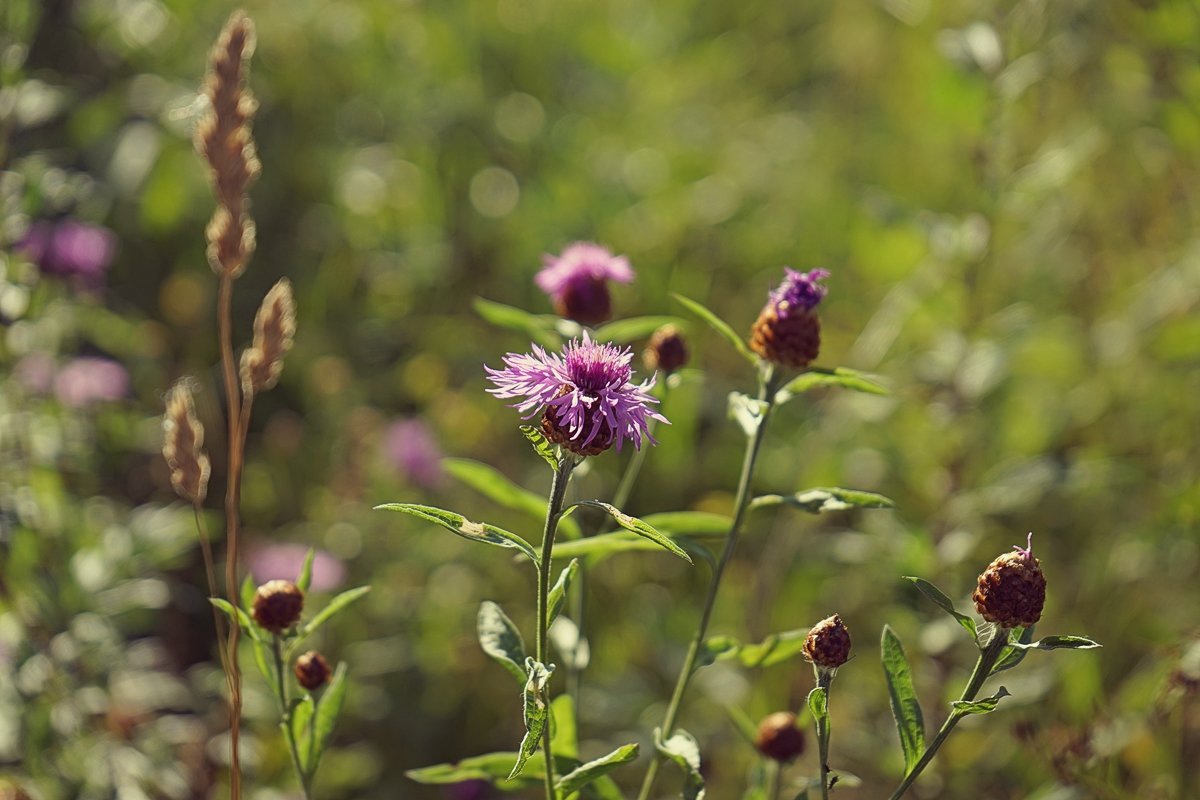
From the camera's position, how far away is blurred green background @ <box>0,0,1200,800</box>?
1.90 meters

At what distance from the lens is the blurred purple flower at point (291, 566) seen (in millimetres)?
2441

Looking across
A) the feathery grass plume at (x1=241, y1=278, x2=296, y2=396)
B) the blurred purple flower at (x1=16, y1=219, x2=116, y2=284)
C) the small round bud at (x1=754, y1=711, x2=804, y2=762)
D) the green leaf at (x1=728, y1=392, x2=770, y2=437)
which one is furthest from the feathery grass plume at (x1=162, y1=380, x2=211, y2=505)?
the blurred purple flower at (x1=16, y1=219, x2=116, y2=284)

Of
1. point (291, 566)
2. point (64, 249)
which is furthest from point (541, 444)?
point (291, 566)

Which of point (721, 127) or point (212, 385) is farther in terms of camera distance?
point (721, 127)

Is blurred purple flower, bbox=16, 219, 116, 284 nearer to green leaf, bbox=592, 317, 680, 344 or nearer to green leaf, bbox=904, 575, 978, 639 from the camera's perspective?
green leaf, bbox=592, 317, 680, 344

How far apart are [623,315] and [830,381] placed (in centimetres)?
191

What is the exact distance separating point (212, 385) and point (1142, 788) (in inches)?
92.8

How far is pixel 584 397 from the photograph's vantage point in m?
0.92

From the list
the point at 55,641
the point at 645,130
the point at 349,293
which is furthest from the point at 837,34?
the point at 55,641

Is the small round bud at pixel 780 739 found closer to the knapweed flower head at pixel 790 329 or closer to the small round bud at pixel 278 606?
the knapweed flower head at pixel 790 329

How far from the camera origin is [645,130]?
330cm

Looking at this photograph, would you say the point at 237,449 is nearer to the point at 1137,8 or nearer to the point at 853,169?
the point at 1137,8

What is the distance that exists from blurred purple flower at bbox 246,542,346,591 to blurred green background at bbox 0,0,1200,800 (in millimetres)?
72

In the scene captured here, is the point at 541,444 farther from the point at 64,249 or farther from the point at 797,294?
the point at 64,249
